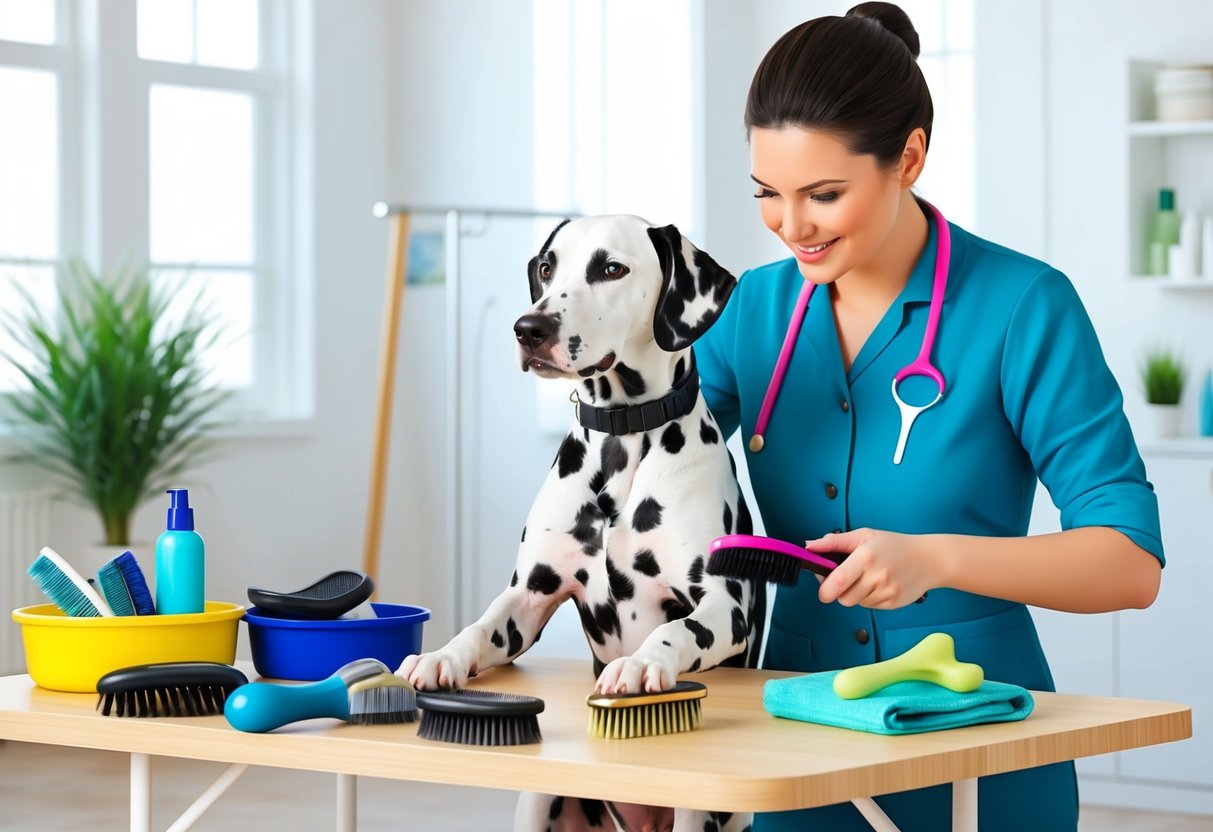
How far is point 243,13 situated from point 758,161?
451 centimetres

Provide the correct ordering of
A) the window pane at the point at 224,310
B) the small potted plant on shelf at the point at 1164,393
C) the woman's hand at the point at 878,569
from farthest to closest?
the window pane at the point at 224,310 < the small potted plant on shelf at the point at 1164,393 < the woman's hand at the point at 878,569

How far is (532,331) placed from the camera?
1.65m

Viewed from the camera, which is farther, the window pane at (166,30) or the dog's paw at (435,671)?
the window pane at (166,30)

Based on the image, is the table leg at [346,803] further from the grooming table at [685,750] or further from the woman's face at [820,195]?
the woman's face at [820,195]

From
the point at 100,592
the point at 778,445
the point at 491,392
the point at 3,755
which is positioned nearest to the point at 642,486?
the point at 778,445

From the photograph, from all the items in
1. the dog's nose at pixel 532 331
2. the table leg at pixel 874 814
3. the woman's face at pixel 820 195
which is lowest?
the table leg at pixel 874 814

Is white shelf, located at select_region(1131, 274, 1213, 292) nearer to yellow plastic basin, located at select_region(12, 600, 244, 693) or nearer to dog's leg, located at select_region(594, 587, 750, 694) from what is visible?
dog's leg, located at select_region(594, 587, 750, 694)

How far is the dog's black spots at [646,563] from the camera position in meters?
1.71

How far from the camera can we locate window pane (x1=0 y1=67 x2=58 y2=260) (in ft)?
16.9

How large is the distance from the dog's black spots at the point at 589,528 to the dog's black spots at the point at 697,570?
0.10 m

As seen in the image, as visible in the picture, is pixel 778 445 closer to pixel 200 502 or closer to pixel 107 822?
pixel 107 822

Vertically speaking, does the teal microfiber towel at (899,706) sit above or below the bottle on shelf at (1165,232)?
below

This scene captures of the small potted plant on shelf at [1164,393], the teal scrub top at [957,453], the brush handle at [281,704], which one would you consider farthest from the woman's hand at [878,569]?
the small potted plant on shelf at [1164,393]

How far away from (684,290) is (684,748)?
59 centimetres
